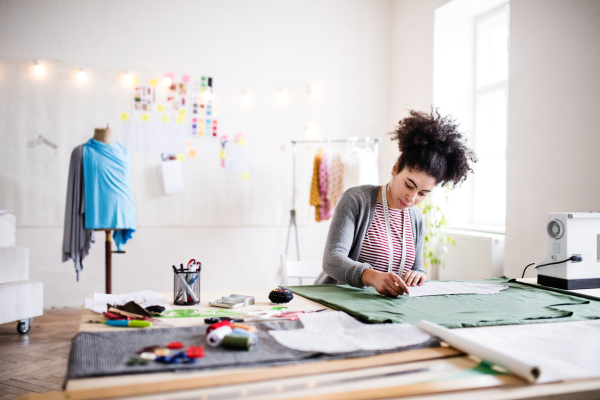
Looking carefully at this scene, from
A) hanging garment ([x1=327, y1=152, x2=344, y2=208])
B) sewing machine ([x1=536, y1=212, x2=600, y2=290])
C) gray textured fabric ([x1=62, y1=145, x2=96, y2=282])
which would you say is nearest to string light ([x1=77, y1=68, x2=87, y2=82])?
gray textured fabric ([x1=62, y1=145, x2=96, y2=282])

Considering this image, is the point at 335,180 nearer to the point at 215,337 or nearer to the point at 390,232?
the point at 390,232

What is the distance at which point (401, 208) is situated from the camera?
1.85m

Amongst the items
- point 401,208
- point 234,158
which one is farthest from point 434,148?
point 234,158

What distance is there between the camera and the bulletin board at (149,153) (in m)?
3.54

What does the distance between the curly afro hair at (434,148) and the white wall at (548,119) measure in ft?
4.06

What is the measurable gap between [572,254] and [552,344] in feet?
2.91

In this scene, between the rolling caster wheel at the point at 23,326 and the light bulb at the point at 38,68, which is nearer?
the rolling caster wheel at the point at 23,326

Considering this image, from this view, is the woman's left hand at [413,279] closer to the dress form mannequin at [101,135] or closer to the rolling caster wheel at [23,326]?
the dress form mannequin at [101,135]

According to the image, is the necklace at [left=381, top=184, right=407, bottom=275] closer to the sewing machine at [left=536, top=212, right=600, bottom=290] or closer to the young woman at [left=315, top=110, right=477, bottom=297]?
the young woman at [left=315, top=110, right=477, bottom=297]

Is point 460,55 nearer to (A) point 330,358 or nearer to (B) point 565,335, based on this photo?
(B) point 565,335

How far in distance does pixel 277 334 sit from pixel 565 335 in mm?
656

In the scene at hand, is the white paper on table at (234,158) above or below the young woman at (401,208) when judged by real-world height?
above

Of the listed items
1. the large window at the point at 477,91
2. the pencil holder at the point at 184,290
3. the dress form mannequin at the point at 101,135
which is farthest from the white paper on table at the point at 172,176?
the pencil holder at the point at 184,290

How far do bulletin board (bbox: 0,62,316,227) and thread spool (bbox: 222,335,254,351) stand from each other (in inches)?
125
